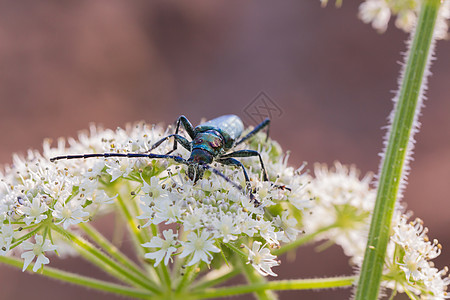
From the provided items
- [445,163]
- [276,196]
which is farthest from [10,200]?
[445,163]

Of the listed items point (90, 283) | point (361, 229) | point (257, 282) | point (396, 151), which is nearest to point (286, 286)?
point (257, 282)

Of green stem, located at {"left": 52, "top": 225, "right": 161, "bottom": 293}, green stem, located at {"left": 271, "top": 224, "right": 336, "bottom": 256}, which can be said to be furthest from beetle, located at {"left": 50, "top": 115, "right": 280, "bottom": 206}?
green stem, located at {"left": 271, "top": 224, "right": 336, "bottom": 256}

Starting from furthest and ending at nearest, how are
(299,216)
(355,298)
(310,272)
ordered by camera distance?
(310,272)
(299,216)
(355,298)

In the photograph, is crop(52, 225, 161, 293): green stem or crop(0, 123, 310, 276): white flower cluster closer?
crop(0, 123, 310, 276): white flower cluster

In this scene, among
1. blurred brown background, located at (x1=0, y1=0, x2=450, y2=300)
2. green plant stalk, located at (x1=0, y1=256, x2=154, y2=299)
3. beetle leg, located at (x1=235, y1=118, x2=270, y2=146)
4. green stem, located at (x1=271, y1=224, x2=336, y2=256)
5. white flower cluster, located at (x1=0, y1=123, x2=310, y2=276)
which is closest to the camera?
white flower cluster, located at (x1=0, y1=123, x2=310, y2=276)

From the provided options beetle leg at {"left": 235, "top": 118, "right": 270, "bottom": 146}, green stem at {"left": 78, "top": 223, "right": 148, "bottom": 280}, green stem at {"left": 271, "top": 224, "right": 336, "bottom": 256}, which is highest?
beetle leg at {"left": 235, "top": 118, "right": 270, "bottom": 146}

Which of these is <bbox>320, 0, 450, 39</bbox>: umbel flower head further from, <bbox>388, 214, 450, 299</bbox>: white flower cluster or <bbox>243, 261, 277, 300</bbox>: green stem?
<bbox>243, 261, 277, 300</bbox>: green stem

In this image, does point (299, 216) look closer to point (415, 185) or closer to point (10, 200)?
point (10, 200)
